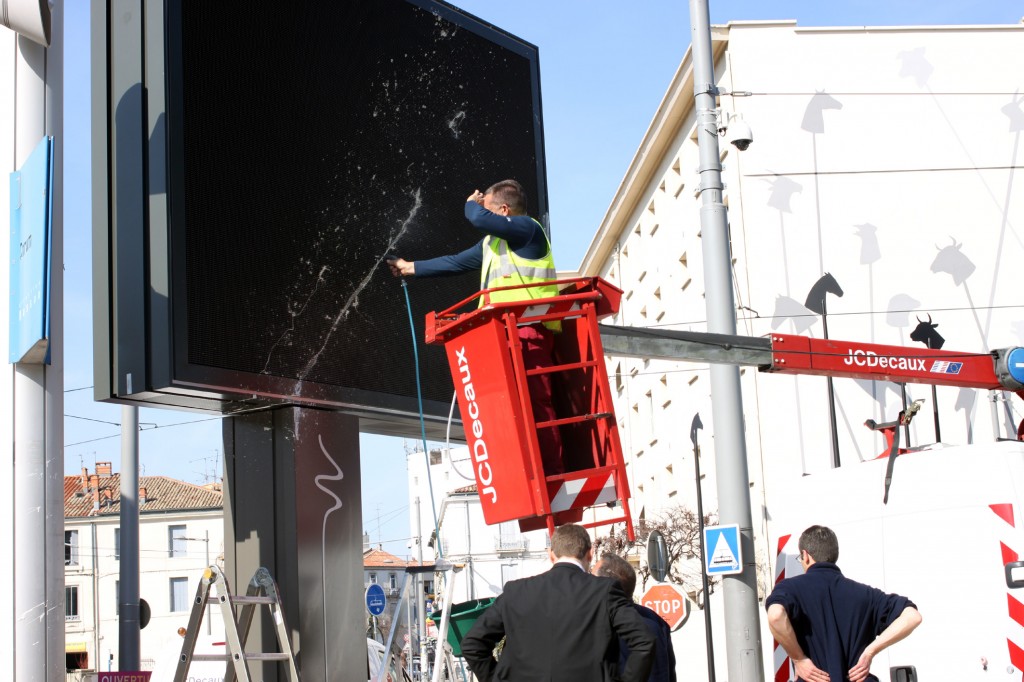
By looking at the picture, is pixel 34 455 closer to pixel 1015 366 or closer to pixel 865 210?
pixel 1015 366

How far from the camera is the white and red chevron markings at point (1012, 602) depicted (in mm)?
6879

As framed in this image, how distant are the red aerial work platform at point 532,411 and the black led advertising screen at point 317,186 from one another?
2.00 meters

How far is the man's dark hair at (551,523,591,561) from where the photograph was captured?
5180 millimetres

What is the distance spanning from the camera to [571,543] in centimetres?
520

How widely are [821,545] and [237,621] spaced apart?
12.5ft

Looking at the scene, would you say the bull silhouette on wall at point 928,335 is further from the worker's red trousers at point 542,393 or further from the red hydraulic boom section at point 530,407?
the worker's red trousers at point 542,393

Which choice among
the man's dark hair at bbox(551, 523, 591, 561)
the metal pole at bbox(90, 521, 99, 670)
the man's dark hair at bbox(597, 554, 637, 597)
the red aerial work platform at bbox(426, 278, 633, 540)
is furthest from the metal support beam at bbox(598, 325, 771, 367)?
the metal pole at bbox(90, 521, 99, 670)

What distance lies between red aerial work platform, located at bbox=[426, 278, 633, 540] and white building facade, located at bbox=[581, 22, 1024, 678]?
19.5m

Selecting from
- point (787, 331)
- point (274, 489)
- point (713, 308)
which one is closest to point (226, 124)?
point (274, 489)

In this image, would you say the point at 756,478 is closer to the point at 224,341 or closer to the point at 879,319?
the point at 879,319

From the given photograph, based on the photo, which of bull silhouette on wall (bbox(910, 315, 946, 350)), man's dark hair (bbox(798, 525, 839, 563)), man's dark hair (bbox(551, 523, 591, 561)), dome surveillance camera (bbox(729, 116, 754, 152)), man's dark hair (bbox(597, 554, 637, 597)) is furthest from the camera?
bull silhouette on wall (bbox(910, 315, 946, 350))

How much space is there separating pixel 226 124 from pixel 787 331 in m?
19.6

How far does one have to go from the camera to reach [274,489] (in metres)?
9.07

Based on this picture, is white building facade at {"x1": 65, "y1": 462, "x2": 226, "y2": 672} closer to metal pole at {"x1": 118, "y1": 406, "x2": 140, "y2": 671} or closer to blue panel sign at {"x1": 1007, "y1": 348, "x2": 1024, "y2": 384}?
metal pole at {"x1": 118, "y1": 406, "x2": 140, "y2": 671}
